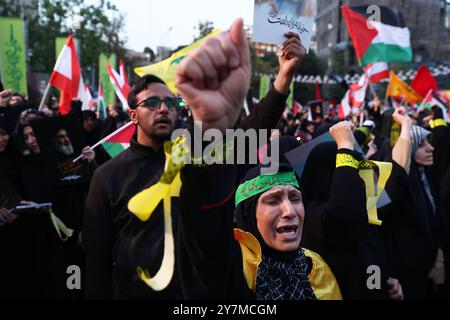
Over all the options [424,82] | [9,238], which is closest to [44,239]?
[9,238]

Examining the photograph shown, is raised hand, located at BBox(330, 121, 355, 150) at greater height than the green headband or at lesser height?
greater

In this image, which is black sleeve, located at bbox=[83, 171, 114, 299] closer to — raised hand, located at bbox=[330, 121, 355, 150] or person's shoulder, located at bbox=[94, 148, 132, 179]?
person's shoulder, located at bbox=[94, 148, 132, 179]

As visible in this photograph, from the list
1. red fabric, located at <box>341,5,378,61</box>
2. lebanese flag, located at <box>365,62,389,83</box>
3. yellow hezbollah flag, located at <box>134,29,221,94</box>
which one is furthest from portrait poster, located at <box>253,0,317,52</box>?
lebanese flag, located at <box>365,62,389,83</box>

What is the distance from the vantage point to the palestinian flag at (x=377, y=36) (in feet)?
29.9

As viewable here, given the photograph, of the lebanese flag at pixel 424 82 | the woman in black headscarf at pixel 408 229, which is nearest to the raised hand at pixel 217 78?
the woman in black headscarf at pixel 408 229

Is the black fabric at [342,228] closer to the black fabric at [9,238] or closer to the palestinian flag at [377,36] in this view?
the black fabric at [9,238]

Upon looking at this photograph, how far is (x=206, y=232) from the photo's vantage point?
1351 mm

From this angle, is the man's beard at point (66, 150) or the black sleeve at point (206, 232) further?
the man's beard at point (66, 150)

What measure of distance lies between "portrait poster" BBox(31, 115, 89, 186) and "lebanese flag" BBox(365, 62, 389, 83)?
7.11 m

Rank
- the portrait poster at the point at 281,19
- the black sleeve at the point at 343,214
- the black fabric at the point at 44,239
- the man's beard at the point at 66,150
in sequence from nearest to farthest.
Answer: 1. the portrait poster at the point at 281,19
2. the black sleeve at the point at 343,214
3. the black fabric at the point at 44,239
4. the man's beard at the point at 66,150

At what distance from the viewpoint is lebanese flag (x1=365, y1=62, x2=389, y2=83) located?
10.9m

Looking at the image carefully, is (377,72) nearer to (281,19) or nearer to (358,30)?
(358,30)

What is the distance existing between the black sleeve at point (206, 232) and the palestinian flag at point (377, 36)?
791cm

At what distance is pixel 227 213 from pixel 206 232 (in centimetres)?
8
